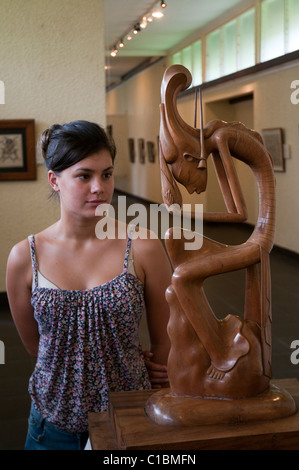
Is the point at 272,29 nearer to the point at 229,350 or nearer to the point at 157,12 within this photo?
the point at 157,12

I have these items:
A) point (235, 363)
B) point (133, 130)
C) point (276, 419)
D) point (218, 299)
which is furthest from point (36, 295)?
point (133, 130)

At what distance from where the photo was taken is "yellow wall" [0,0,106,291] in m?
5.15

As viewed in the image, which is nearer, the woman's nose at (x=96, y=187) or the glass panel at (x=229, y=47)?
the woman's nose at (x=96, y=187)

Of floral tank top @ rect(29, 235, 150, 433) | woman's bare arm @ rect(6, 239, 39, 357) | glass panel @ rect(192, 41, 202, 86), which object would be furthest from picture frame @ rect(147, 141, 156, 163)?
floral tank top @ rect(29, 235, 150, 433)

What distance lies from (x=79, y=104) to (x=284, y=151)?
400cm

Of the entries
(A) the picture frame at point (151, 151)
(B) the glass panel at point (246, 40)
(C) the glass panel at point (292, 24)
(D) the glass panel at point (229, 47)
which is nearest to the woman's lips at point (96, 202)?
(C) the glass panel at point (292, 24)

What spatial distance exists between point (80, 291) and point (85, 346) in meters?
0.13

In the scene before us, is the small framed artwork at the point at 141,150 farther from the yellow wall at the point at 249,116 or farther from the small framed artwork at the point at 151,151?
the small framed artwork at the point at 151,151

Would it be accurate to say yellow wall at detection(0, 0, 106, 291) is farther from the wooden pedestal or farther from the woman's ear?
the wooden pedestal

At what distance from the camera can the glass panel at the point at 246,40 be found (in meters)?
9.08

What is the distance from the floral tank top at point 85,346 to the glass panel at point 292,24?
23.0 ft

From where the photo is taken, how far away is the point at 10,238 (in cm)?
548

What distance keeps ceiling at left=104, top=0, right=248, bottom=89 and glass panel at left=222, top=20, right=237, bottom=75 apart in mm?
291

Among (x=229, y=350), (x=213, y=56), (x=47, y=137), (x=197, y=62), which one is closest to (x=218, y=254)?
(x=229, y=350)
